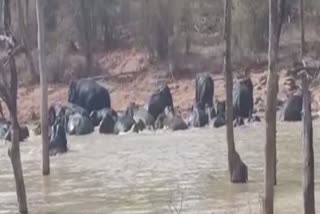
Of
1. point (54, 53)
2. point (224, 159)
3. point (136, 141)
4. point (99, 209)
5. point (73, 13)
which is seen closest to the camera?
point (99, 209)

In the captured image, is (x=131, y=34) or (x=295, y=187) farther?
(x=131, y=34)

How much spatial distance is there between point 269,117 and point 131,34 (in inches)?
1574

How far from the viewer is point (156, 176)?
80.7ft

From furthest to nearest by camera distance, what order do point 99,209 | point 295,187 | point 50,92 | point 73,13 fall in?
point 73,13, point 50,92, point 295,187, point 99,209

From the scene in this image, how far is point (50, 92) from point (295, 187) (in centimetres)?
2802

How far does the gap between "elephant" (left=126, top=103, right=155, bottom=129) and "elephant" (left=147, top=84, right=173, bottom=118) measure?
0.26 m

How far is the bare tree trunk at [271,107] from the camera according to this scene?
14.7 metres

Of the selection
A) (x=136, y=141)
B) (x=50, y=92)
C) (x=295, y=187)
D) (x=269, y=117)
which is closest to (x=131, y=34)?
(x=50, y=92)

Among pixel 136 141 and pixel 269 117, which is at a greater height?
pixel 269 117

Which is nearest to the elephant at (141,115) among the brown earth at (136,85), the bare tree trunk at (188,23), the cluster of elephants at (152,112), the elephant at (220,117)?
the cluster of elephants at (152,112)

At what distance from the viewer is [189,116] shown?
4044 cm

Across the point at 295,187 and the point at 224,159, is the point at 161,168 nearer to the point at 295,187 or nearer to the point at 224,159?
the point at 224,159

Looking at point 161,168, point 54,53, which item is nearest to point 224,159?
point 161,168

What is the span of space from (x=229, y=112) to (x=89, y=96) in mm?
21467
